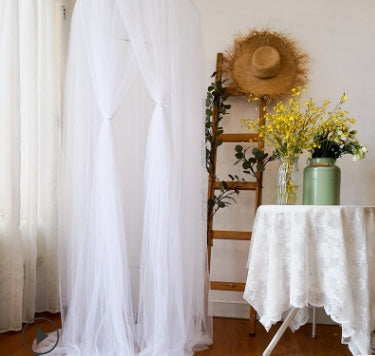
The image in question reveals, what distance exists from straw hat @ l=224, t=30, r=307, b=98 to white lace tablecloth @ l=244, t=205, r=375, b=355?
1.06 metres

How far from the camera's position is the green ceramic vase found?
2039 mm

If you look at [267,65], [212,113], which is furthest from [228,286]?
[267,65]

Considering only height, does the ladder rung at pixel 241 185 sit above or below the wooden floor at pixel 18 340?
above

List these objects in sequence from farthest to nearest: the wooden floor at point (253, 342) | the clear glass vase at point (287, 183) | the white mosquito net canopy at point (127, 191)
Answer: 1. the clear glass vase at point (287, 183)
2. the wooden floor at point (253, 342)
3. the white mosquito net canopy at point (127, 191)

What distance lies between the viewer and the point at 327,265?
1.75m

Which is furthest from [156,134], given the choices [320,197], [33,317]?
[33,317]

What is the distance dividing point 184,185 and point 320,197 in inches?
27.5

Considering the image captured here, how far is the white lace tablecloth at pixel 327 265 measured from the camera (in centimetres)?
172

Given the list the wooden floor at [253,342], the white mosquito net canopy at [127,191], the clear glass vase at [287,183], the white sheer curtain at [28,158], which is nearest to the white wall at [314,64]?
the wooden floor at [253,342]

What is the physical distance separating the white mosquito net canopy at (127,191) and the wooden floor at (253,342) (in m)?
0.18

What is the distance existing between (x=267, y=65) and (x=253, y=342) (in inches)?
66.2

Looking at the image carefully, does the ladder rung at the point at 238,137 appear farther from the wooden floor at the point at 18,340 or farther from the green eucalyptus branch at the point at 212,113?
the wooden floor at the point at 18,340

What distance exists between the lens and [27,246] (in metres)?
2.46

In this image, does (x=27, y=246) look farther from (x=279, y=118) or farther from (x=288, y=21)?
(x=288, y=21)
